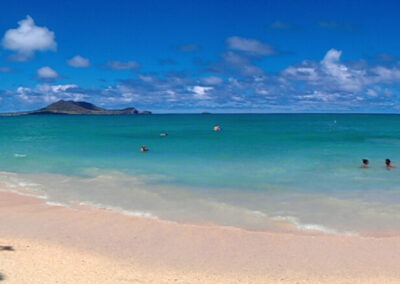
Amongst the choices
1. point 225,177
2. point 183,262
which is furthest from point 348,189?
point 183,262

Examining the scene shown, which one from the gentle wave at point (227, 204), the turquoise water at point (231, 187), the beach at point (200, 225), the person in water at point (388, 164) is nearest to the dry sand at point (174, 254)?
the beach at point (200, 225)

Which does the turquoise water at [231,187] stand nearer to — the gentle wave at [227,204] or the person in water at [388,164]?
the gentle wave at [227,204]

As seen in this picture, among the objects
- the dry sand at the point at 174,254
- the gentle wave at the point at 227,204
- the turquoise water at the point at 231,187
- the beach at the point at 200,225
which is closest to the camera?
the dry sand at the point at 174,254

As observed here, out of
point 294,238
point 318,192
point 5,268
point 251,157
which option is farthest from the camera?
point 251,157

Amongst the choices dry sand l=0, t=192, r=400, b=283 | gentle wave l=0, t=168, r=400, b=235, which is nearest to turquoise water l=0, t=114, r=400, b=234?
gentle wave l=0, t=168, r=400, b=235

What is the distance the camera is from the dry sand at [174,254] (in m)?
9.05

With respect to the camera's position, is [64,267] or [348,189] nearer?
[64,267]

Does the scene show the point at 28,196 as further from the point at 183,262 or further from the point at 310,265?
the point at 310,265

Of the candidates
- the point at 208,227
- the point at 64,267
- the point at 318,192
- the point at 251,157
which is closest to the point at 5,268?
the point at 64,267

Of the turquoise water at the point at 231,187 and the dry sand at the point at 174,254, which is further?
the turquoise water at the point at 231,187

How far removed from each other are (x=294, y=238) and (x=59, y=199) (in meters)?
10.6

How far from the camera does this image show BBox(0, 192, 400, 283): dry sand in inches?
356

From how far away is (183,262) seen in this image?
10.0m

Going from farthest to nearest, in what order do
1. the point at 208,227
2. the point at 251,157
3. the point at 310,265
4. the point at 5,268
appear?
the point at 251,157, the point at 208,227, the point at 310,265, the point at 5,268
